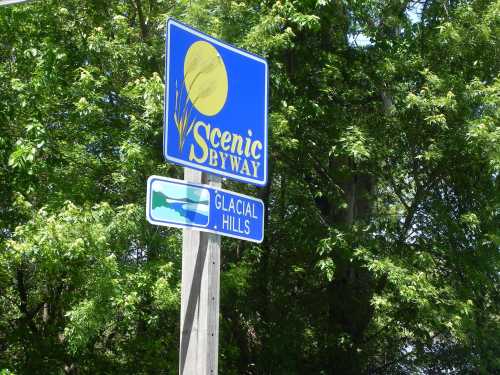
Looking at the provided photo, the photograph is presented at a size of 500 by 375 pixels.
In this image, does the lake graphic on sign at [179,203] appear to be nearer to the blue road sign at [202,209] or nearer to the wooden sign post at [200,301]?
the blue road sign at [202,209]

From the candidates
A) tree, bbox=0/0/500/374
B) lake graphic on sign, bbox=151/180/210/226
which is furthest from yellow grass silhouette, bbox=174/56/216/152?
tree, bbox=0/0/500/374

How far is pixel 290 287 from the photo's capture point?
568 inches

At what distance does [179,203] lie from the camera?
396cm

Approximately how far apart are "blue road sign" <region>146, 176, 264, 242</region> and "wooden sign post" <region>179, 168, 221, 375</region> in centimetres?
11

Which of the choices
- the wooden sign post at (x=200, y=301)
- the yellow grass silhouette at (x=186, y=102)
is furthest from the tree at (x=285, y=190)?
the yellow grass silhouette at (x=186, y=102)

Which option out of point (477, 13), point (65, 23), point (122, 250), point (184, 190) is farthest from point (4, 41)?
point (184, 190)

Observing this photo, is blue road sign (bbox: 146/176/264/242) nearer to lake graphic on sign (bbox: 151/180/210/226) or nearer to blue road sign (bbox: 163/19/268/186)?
lake graphic on sign (bbox: 151/180/210/226)

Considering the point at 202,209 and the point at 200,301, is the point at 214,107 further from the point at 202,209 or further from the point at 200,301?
the point at 200,301

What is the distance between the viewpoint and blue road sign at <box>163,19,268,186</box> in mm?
3924

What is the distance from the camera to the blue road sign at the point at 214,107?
392 cm

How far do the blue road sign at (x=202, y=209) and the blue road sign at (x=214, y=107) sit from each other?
13cm

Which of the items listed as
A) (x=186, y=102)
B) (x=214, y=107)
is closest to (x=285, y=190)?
(x=214, y=107)

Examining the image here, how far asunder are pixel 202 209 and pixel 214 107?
573 mm

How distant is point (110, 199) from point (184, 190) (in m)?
7.34
